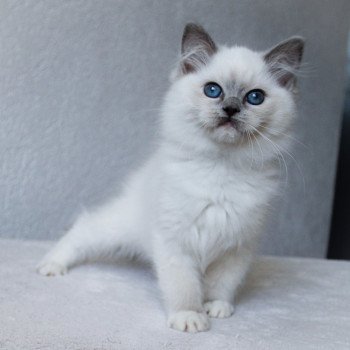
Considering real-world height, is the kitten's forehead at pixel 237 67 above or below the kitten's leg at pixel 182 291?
above

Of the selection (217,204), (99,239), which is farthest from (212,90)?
(99,239)

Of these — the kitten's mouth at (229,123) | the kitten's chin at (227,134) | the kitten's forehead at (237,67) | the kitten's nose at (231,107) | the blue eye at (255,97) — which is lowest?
the kitten's chin at (227,134)

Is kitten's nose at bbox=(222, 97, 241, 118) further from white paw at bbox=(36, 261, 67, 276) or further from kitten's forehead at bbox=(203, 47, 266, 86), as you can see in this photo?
white paw at bbox=(36, 261, 67, 276)

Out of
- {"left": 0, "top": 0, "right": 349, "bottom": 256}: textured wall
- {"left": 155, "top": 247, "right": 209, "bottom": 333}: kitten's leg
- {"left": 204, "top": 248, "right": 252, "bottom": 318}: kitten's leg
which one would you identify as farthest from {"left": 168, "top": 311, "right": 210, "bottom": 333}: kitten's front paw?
{"left": 0, "top": 0, "right": 349, "bottom": 256}: textured wall

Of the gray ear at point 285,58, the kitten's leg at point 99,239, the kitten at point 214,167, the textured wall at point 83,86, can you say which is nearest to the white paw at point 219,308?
the kitten at point 214,167

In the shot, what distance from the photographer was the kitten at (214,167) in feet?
4.67

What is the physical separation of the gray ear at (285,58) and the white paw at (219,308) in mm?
648

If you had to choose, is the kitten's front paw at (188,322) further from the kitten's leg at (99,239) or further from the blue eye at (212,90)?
the blue eye at (212,90)

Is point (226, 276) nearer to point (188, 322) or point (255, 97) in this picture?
point (188, 322)

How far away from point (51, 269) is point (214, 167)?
0.62 m

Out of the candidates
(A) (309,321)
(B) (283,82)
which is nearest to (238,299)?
(A) (309,321)

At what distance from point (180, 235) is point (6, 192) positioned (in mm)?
1015

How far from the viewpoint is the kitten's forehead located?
57.3 inches

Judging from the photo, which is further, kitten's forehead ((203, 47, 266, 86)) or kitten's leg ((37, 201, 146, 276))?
kitten's leg ((37, 201, 146, 276))
